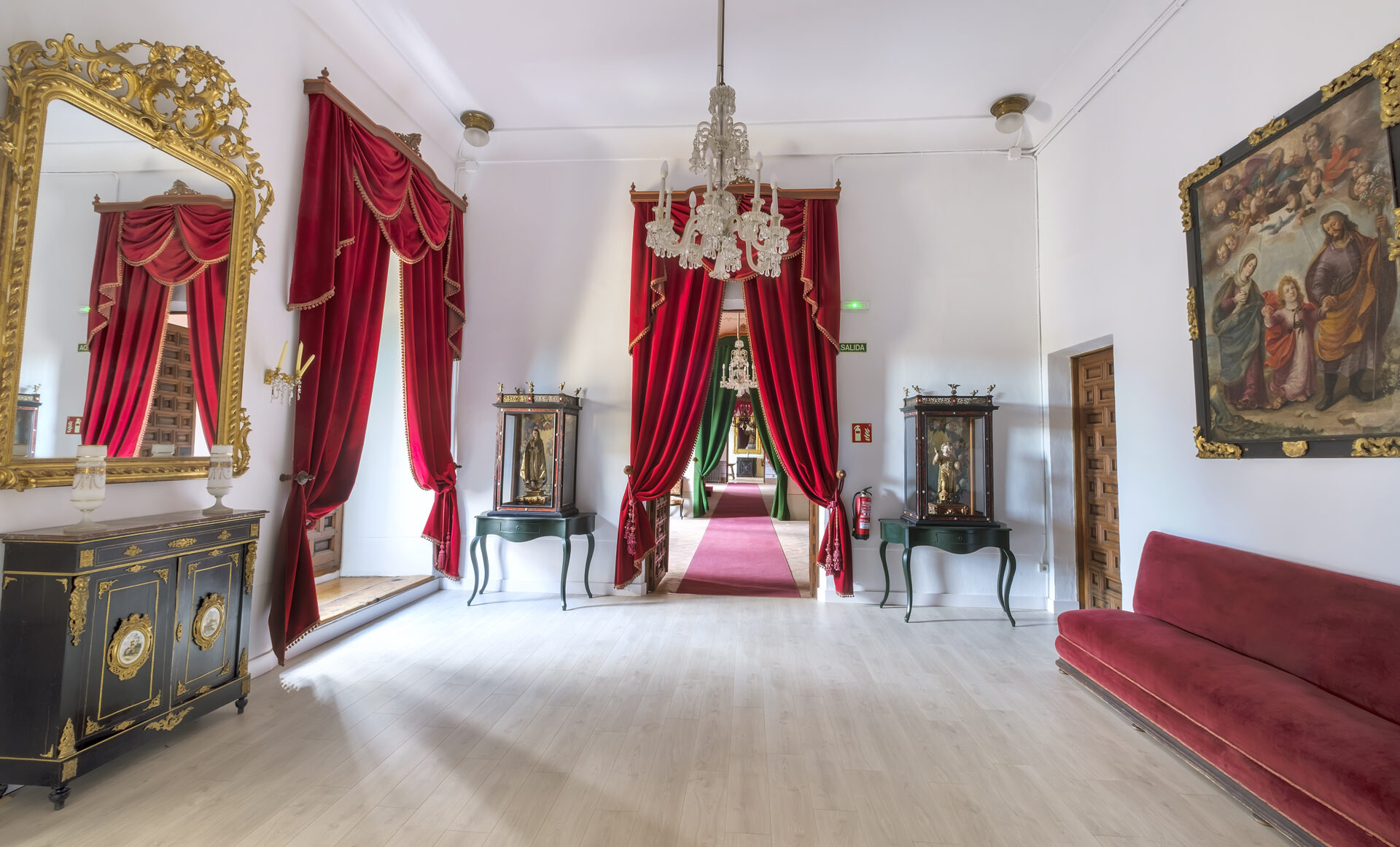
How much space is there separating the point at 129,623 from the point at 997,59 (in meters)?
6.05

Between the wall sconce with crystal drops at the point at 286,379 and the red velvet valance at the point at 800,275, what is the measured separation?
2457mm

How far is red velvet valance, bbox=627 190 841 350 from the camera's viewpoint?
16.2ft

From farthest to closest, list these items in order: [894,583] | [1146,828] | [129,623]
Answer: [894,583] < [129,623] < [1146,828]

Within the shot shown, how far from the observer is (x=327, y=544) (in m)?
4.94

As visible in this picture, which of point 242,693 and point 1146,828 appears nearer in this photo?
point 1146,828

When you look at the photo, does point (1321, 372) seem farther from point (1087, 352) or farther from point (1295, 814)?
point (1087, 352)

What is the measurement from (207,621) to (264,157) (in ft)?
8.23

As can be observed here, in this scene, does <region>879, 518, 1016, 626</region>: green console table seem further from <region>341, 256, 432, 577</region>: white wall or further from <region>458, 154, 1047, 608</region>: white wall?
<region>341, 256, 432, 577</region>: white wall

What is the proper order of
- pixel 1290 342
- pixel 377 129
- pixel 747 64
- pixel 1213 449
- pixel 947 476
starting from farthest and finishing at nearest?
pixel 947 476
pixel 747 64
pixel 377 129
pixel 1213 449
pixel 1290 342

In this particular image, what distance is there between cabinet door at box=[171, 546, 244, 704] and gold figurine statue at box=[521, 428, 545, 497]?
2.22 m

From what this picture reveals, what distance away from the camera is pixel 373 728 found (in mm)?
2633

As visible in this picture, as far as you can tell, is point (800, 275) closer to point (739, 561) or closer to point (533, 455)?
point (533, 455)

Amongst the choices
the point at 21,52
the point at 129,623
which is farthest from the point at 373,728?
the point at 21,52

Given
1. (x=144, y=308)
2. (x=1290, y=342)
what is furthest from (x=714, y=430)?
(x=144, y=308)
